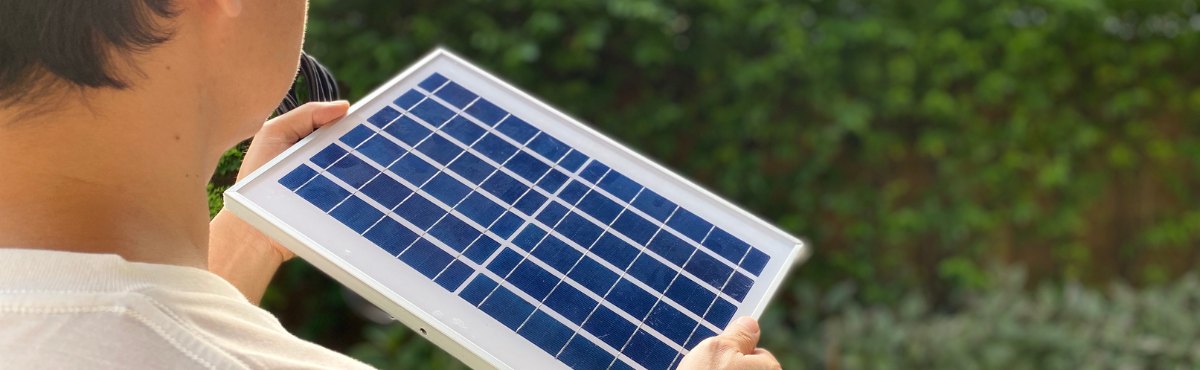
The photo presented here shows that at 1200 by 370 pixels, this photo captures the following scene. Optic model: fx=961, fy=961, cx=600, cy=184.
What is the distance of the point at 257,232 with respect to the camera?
1.19 meters

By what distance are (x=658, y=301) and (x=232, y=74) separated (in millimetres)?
481

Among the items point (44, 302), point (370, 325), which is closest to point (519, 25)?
point (370, 325)

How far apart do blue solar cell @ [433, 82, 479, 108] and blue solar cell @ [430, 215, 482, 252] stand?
0.22 meters

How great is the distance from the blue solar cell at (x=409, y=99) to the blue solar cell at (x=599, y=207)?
0.24 m

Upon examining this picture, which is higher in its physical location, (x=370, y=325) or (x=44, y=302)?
(x=44, y=302)

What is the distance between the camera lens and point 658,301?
1.03 metres

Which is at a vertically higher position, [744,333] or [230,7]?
[230,7]

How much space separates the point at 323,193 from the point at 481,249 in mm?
A: 167

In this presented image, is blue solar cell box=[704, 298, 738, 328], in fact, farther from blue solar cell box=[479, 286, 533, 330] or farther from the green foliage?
the green foliage

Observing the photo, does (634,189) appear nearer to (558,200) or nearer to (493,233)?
(558,200)

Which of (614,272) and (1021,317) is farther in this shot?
(1021,317)

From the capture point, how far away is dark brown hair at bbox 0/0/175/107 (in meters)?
0.75

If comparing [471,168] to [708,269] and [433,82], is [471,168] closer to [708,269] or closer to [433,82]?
[433,82]

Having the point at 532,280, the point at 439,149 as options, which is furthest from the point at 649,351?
the point at 439,149
